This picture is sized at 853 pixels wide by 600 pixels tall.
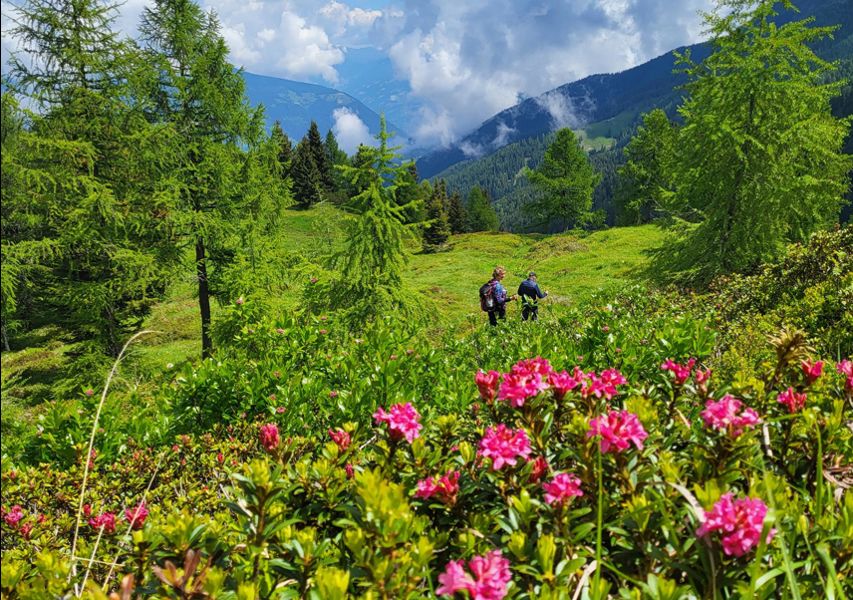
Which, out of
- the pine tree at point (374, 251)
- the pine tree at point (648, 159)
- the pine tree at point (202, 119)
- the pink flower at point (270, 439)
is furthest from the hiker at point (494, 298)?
the pine tree at point (648, 159)

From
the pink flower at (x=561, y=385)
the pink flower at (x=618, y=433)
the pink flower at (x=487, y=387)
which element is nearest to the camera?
the pink flower at (x=618, y=433)

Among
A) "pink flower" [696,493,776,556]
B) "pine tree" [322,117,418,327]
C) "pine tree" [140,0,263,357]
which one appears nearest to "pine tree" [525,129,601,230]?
"pine tree" [140,0,263,357]

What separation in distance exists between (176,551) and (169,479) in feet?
7.60

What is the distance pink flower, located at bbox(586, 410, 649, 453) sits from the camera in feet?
5.34

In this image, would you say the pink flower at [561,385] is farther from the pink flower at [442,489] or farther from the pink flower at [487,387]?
the pink flower at [442,489]

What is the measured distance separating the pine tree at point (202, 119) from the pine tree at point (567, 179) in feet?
122

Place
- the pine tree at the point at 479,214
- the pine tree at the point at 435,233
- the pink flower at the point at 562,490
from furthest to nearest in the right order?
the pine tree at the point at 479,214
the pine tree at the point at 435,233
the pink flower at the point at 562,490

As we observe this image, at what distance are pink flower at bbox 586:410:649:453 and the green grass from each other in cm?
764

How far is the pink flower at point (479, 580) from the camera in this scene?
3.88 ft

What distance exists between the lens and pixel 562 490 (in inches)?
59.9

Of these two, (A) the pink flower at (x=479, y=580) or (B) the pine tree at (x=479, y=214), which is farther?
(B) the pine tree at (x=479, y=214)

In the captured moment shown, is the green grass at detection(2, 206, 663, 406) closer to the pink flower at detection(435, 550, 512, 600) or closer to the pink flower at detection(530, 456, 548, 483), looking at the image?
the pink flower at detection(530, 456, 548, 483)

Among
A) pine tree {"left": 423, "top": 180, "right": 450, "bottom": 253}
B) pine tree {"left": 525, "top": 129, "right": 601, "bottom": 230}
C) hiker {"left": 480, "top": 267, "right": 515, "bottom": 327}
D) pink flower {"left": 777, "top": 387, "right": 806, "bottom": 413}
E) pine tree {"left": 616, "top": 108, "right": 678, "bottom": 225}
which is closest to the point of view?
pink flower {"left": 777, "top": 387, "right": 806, "bottom": 413}

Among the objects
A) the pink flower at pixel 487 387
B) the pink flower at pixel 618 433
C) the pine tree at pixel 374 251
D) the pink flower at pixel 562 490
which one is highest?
the pine tree at pixel 374 251
